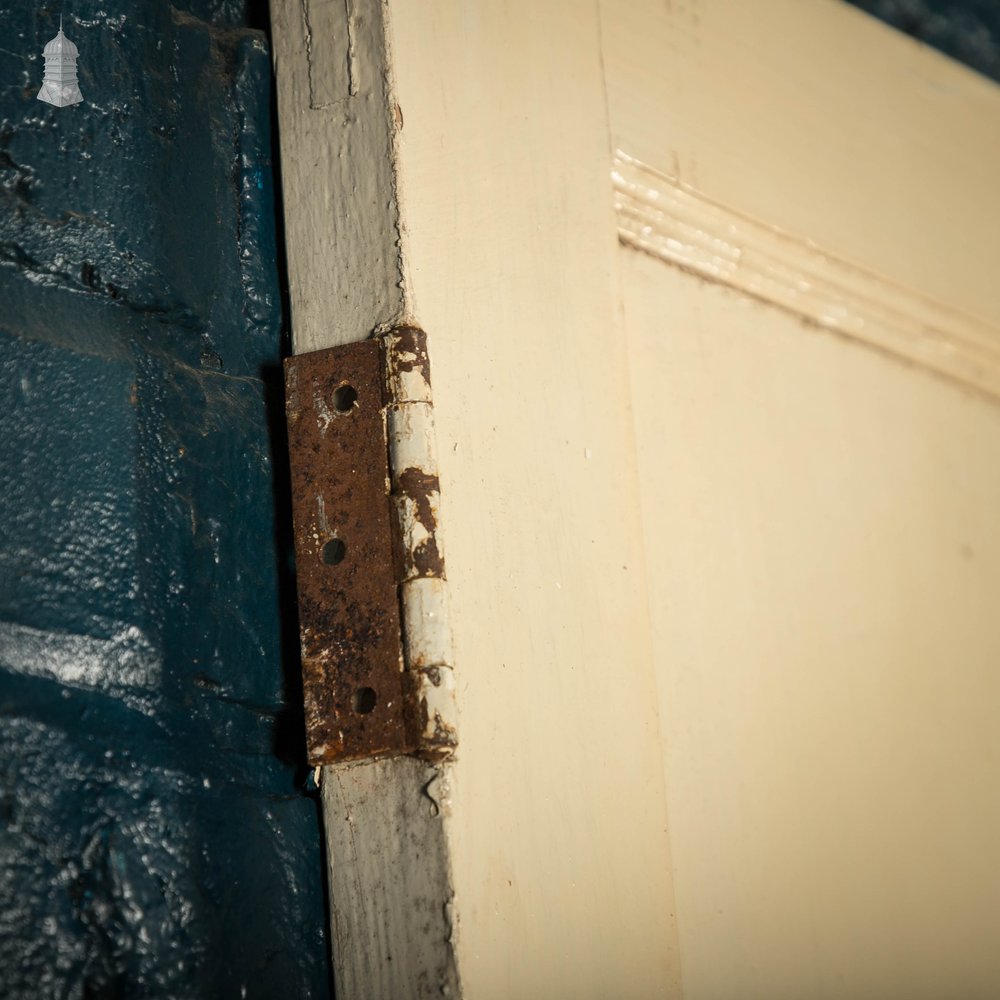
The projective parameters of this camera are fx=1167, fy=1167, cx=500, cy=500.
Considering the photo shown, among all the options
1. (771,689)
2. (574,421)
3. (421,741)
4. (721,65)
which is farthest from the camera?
(721,65)

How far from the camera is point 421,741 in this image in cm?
58

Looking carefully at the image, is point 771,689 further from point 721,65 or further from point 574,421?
point 721,65

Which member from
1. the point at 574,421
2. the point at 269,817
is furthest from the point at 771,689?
the point at 269,817

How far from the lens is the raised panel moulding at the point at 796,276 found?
0.85 m

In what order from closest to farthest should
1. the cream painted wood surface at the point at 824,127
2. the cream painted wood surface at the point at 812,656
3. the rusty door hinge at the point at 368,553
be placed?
the rusty door hinge at the point at 368,553 < the cream painted wood surface at the point at 812,656 < the cream painted wood surface at the point at 824,127

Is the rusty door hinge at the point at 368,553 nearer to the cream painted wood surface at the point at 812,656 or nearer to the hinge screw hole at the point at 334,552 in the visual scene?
the hinge screw hole at the point at 334,552

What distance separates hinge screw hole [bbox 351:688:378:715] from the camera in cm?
60

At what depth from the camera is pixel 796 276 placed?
967 millimetres

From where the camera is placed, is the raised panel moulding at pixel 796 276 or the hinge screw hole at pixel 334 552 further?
the raised panel moulding at pixel 796 276

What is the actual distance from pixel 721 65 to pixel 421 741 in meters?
0.64

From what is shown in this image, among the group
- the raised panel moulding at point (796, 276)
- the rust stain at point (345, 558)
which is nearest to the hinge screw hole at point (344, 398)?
the rust stain at point (345, 558)

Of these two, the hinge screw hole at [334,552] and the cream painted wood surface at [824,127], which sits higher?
the cream painted wood surface at [824,127]

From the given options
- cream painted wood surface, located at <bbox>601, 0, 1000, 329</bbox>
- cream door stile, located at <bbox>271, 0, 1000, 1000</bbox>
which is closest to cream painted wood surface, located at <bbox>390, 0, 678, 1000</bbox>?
cream door stile, located at <bbox>271, 0, 1000, 1000</bbox>

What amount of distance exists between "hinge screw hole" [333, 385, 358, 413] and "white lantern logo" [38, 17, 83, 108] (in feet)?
0.74
